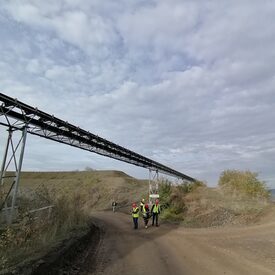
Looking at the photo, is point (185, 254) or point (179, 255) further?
point (185, 254)

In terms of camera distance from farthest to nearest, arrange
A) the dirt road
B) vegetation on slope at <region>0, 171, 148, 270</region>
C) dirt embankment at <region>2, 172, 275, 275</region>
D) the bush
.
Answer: the bush → the dirt road → dirt embankment at <region>2, 172, 275, 275</region> → vegetation on slope at <region>0, 171, 148, 270</region>

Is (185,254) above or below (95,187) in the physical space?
below

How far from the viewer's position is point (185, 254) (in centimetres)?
1574

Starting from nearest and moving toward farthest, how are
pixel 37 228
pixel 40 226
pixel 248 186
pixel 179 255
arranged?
pixel 37 228, pixel 179 255, pixel 40 226, pixel 248 186

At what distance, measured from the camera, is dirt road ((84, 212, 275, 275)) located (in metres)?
12.6

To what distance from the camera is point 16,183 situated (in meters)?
19.2

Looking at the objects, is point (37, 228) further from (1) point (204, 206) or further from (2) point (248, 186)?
(2) point (248, 186)

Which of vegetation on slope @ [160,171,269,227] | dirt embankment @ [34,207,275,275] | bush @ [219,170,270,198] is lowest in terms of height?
dirt embankment @ [34,207,275,275]

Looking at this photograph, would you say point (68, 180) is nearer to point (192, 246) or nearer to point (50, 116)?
point (50, 116)

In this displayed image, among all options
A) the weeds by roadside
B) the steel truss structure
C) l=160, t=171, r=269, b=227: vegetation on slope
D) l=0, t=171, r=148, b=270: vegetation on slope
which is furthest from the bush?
the weeds by roadside

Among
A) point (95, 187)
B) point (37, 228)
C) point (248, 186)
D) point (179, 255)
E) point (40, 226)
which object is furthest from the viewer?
point (95, 187)

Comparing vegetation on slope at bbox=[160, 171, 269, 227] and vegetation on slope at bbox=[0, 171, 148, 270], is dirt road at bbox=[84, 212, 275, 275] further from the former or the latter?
vegetation on slope at bbox=[160, 171, 269, 227]

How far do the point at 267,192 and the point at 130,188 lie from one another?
2795cm

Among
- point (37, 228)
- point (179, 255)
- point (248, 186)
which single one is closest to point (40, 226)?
point (37, 228)
